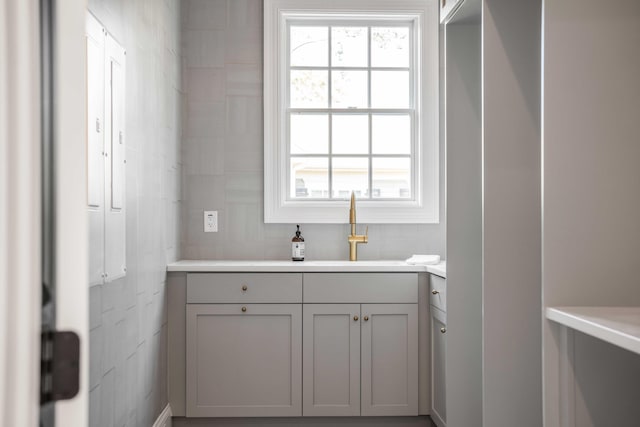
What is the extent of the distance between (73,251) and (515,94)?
1.44 meters

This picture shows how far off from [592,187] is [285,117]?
7.22ft

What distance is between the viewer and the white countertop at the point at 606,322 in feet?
3.02

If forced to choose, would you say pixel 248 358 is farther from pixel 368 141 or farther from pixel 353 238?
pixel 368 141

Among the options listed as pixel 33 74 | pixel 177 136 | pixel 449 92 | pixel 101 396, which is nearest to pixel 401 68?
pixel 449 92

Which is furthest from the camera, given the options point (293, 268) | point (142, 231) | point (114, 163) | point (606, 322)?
point (293, 268)

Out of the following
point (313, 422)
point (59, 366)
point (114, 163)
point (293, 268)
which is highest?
point (114, 163)

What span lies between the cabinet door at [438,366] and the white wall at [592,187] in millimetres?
1230

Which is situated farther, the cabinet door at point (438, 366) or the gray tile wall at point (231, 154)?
the gray tile wall at point (231, 154)

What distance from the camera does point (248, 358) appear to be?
2691 millimetres

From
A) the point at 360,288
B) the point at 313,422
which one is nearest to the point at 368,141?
the point at 360,288

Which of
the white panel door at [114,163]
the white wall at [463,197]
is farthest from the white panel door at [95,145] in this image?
the white wall at [463,197]

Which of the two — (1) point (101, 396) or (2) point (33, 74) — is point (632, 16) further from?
(1) point (101, 396)

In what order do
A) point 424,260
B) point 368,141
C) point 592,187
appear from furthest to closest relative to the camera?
point 368,141, point 424,260, point 592,187

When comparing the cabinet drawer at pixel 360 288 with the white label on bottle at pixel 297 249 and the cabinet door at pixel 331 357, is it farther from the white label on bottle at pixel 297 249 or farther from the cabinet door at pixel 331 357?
the white label on bottle at pixel 297 249
